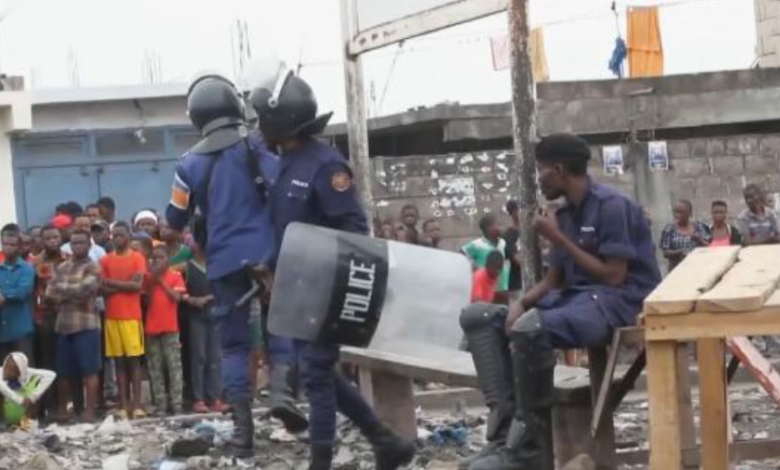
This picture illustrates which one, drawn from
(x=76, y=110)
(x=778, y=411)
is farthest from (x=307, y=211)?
(x=76, y=110)

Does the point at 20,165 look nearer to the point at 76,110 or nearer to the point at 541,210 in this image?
the point at 76,110

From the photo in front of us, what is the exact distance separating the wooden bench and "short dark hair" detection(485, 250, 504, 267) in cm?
501

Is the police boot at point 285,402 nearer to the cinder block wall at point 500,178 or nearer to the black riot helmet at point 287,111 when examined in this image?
the black riot helmet at point 287,111

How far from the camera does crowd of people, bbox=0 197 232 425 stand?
13781mm

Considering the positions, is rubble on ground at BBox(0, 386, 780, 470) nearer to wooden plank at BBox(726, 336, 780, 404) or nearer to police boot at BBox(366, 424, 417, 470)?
police boot at BBox(366, 424, 417, 470)

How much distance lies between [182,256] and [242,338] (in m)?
5.60

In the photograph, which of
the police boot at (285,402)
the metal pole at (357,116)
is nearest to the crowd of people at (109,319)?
the metal pole at (357,116)

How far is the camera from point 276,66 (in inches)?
343

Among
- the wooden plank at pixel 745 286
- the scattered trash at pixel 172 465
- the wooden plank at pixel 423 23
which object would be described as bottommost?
the scattered trash at pixel 172 465

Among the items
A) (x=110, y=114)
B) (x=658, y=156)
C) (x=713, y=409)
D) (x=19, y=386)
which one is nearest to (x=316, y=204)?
(x=713, y=409)

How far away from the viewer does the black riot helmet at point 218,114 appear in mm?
9234

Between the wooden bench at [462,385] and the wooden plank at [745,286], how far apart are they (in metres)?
0.89

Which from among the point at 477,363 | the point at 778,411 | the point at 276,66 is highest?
the point at 276,66

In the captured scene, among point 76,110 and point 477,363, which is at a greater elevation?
point 76,110
